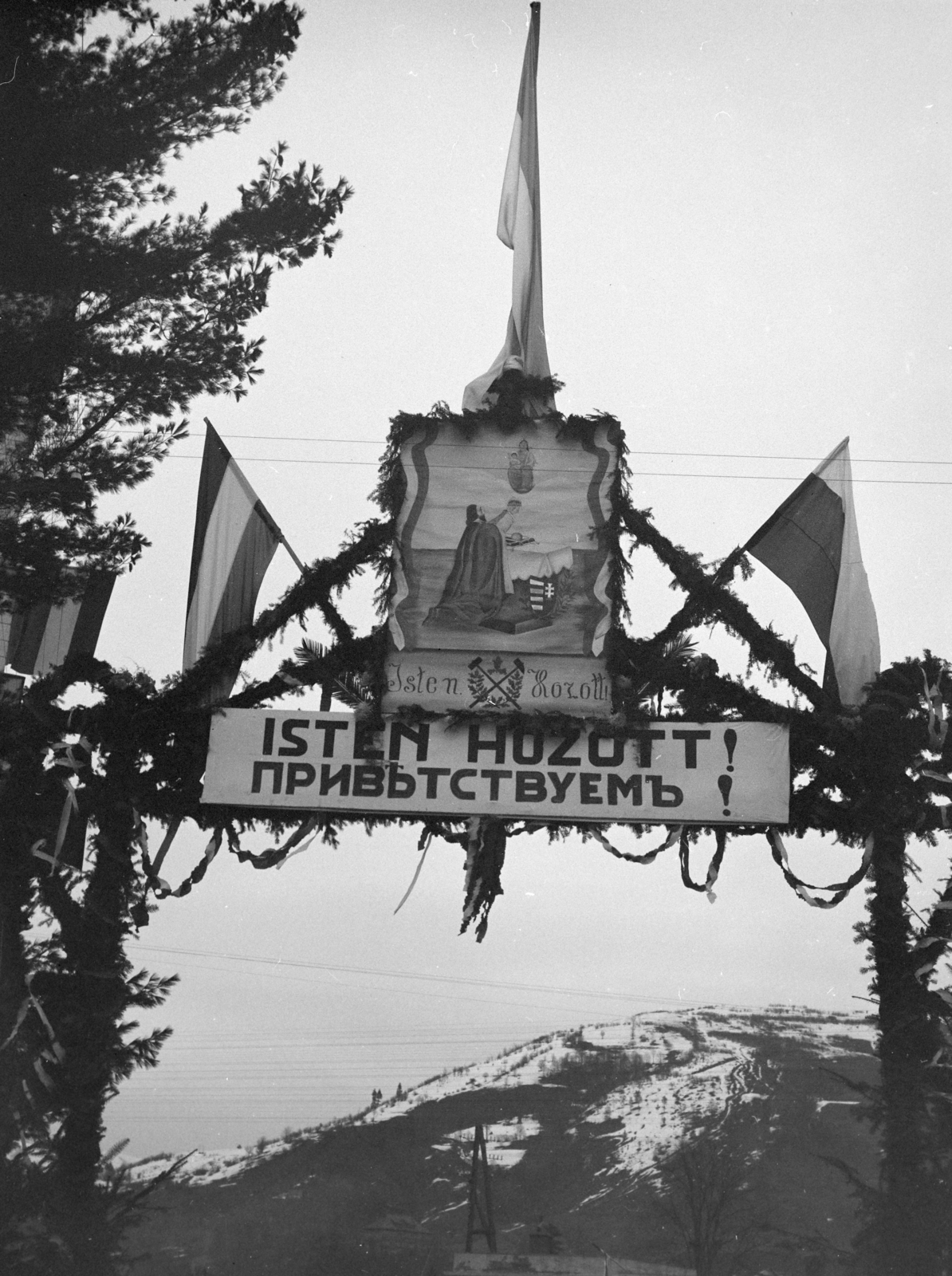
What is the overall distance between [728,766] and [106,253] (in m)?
5.03

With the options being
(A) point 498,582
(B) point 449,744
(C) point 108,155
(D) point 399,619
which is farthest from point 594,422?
(C) point 108,155

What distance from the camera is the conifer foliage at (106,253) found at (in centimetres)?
803

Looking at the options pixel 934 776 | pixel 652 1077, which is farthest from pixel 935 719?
pixel 652 1077

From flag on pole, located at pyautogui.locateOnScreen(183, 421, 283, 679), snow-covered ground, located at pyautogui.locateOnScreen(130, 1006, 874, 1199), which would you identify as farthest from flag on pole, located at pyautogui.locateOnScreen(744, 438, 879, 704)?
snow-covered ground, located at pyautogui.locateOnScreen(130, 1006, 874, 1199)

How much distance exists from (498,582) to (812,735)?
2221mm

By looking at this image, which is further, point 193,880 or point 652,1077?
point 652,1077

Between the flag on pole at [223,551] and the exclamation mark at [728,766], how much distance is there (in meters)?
3.27

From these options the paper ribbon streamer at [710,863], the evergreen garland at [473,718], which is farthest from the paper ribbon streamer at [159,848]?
the paper ribbon streamer at [710,863]

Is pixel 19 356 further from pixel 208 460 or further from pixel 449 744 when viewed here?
pixel 449 744

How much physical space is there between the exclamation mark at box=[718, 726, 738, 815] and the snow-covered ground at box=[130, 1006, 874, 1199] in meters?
10.0

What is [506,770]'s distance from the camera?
8.20 m

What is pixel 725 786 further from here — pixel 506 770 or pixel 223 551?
pixel 223 551

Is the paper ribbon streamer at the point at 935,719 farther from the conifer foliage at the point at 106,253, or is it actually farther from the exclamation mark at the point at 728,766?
the conifer foliage at the point at 106,253

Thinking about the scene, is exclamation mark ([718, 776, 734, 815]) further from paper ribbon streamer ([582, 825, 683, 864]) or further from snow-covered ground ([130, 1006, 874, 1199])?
snow-covered ground ([130, 1006, 874, 1199])
